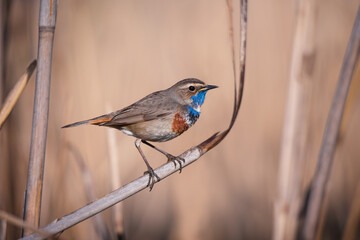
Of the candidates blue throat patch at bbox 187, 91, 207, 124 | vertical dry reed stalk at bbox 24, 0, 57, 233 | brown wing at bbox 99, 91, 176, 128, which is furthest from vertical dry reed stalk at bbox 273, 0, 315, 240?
vertical dry reed stalk at bbox 24, 0, 57, 233

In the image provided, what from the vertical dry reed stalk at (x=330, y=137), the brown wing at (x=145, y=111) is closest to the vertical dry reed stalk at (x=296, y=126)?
the vertical dry reed stalk at (x=330, y=137)

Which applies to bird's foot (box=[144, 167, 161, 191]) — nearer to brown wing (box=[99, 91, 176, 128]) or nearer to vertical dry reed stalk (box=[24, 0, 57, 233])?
brown wing (box=[99, 91, 176, 128])

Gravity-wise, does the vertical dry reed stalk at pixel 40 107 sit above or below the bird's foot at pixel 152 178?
above

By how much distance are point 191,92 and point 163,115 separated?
0.24 m

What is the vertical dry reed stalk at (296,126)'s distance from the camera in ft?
7.97

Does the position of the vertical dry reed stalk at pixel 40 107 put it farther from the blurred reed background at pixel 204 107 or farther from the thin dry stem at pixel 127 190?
the blurred reed background at pixel 204 107

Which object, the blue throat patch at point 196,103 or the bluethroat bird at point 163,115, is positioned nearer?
the bluethroat bird at point 163,115

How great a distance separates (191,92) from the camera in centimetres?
249

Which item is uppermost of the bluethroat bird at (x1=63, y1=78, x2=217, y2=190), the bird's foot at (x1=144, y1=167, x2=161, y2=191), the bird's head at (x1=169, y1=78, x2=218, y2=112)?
the bird's head at (x1=169, y1=78, x2=218, y2=112)

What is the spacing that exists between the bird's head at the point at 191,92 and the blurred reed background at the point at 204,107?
35.0 inches

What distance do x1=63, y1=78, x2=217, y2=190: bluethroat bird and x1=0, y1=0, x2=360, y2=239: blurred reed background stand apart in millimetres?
744

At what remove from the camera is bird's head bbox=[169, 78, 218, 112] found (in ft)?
8.17

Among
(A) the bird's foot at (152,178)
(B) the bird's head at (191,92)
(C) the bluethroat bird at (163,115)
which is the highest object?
(B) the bird's head at (191,92)

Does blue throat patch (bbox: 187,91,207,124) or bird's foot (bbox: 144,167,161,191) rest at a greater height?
blue throat patch (bbox: 187,91,207,124)
